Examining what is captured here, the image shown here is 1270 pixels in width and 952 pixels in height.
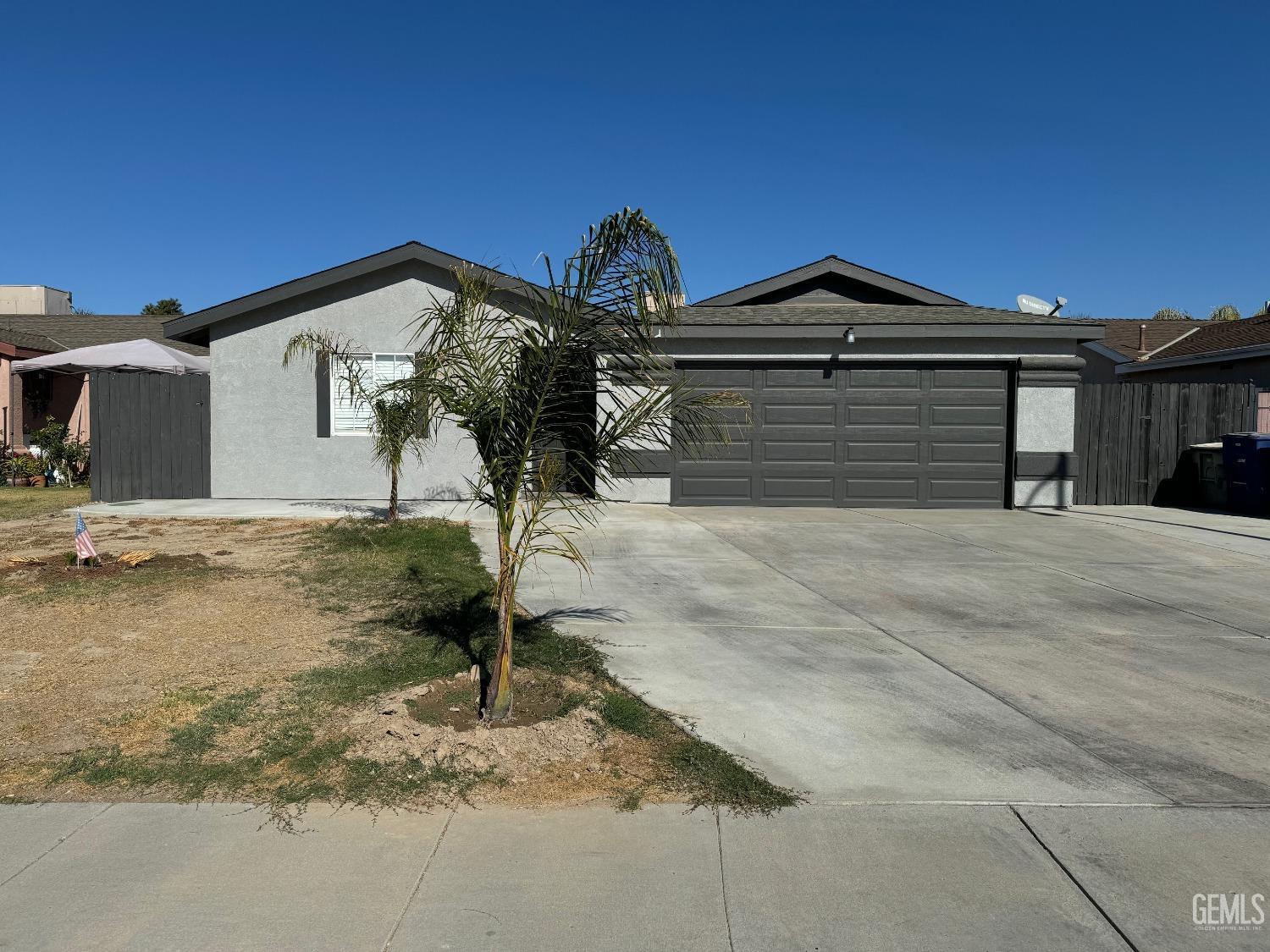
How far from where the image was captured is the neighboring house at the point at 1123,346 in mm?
24016

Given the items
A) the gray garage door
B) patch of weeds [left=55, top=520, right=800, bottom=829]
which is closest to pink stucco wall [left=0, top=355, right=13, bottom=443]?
the gray garage door

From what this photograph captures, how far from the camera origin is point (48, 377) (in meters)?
19.2

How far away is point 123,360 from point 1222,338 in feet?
77.6

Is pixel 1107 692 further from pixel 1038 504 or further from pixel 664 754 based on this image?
pixel 1038 504

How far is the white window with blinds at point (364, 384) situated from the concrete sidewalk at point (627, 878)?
Result: 10898 mm

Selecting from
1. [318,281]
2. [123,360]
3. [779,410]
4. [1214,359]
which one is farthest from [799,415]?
[123,360]

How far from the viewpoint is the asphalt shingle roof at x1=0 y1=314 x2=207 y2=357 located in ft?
72.3

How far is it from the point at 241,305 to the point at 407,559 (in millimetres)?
7033

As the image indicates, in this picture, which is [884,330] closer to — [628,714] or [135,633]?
[628,714]

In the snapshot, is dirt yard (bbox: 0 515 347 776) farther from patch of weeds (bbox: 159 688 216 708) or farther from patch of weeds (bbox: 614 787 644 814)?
patch of weeds (bbox: 614 787 644 814)

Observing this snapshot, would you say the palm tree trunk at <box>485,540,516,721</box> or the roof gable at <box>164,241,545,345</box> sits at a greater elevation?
the roof gable at <box>164,241,545,345</box>

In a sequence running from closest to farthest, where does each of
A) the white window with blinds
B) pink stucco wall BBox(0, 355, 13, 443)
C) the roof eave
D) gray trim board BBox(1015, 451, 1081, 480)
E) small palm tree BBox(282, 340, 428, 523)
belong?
small palm tree BBox(282, 340, 428, 523) → the roof eave → the white window with blinds → gray trim board BBox(1015, 451, 1081, 480) → pink stucco wall BBox(0, 355, 13, 443)

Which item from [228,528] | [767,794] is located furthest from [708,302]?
[767,794]

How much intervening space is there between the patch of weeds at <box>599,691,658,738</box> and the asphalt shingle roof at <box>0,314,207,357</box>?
19.5m
